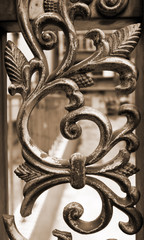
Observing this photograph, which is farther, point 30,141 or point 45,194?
point 45,194

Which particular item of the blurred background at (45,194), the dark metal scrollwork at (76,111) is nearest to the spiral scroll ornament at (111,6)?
the dark metal scrollwork at (76,111)

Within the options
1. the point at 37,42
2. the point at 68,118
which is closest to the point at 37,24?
the point at 37,42

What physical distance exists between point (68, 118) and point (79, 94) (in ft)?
0.11

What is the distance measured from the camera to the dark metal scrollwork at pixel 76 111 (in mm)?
351

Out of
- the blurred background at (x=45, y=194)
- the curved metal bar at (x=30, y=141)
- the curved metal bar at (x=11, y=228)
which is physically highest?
the curved metal bar at (x=30, y=141)

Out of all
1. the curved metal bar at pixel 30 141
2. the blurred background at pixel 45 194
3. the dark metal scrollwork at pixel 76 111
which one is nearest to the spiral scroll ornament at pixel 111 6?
the dark metal scrollwork at pixel 76 111

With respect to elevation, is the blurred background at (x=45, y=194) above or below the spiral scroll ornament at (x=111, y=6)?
below

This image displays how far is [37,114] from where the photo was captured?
2.17 metres

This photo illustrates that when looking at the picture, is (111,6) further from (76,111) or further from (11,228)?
(11,228)

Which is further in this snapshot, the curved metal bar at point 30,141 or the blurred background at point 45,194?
the blurred background at point 45,194

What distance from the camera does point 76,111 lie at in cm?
35

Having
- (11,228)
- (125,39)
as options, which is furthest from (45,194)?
(125,39)

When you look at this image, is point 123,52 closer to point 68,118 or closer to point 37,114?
point 68,118

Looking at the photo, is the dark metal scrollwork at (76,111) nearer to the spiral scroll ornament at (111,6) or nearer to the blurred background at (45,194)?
the spiral scroll ornament at (111,6)
